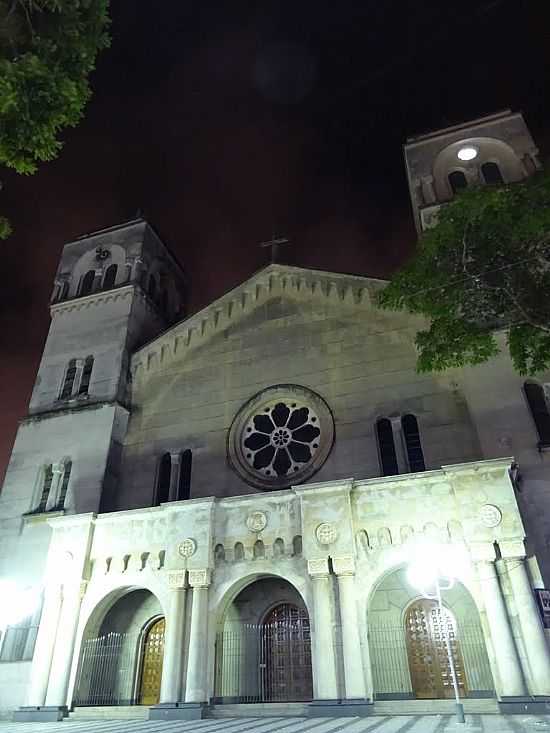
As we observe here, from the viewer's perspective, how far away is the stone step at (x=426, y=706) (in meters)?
11.5

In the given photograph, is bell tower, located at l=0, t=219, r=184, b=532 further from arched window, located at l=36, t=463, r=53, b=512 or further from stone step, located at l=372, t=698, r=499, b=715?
stone step, located at l=372, t=698, r=499, b=715

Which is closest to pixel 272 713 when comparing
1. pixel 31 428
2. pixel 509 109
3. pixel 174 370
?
pixel 174 370

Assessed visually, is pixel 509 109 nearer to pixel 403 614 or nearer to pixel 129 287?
pixel 129 287

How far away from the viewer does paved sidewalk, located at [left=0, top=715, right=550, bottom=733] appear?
8.88m

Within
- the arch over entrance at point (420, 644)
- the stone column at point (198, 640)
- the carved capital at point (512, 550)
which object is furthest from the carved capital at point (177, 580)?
the carved capital at point (512, 550)

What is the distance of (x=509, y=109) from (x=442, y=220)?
13651 mm

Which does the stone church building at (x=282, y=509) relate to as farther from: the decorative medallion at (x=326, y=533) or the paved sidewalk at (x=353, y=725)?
the paved sidewalk at (x=353, y=725)

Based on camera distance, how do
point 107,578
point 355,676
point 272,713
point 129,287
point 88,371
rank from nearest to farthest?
point 355,676 < point 272,713 < point 107,578 < point 88,371 < point 129,287

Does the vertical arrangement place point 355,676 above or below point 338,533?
below

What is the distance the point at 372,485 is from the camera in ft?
45.5

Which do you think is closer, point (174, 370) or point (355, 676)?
point (355, 676)

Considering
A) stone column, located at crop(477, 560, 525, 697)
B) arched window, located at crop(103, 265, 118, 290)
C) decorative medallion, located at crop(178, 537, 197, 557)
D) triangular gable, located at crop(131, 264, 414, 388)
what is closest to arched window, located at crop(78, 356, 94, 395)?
triangular gable, located at crop(131, 264, 414, 388)

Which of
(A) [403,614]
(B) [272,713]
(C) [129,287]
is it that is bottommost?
(B) [272,713]

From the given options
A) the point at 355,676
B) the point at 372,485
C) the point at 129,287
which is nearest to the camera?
the point at 355,676
